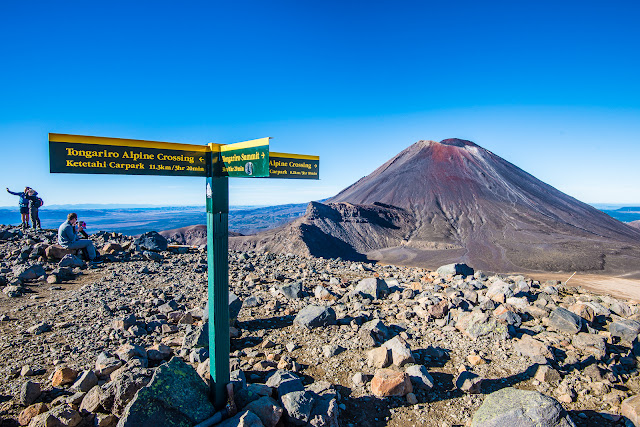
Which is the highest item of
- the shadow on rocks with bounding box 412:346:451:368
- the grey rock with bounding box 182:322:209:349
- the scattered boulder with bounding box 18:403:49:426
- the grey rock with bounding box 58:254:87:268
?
the grey rock with bounding box 58:254:87:268

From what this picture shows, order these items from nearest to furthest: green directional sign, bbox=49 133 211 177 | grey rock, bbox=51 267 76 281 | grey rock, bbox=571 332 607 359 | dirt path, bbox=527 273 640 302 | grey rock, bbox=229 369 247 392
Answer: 1. green directional sign, bbox=49 133 211 177
2. grey rock, bbox=229 369 247 392
3. grey rock, bbox=571 332 607 359
4. grey rock, bbox=51 267 76 281
5. dirt path, bbox=527 273 640 302

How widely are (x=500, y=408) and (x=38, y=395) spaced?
13.7 ft

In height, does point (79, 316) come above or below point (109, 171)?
below

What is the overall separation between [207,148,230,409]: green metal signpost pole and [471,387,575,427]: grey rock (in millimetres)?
2294

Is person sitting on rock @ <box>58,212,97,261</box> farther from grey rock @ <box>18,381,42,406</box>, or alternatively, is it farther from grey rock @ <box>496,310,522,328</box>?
grey rock @ <box>496,310,522,328</box>

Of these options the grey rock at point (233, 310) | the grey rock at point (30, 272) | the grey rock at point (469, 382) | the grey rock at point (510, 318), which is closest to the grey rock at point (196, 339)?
the grey rock at point (233, 310)

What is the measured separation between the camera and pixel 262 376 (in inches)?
156

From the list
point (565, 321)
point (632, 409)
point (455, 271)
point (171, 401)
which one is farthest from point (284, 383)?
point (455, 271)

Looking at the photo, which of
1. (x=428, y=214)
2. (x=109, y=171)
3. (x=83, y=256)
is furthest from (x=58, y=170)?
(x=428, y=214)

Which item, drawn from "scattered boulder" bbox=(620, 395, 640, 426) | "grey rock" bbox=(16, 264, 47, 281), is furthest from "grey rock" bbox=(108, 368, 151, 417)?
"grey rock" bbox=(16, 264, 47, 281)

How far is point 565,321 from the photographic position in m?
5.38

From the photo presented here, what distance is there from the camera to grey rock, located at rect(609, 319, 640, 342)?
203 inches

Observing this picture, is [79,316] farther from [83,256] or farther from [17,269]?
[83,256]

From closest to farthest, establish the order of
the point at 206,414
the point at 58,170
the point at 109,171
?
the point at 58,170 → the point at 109,171 → the point at 206,414
